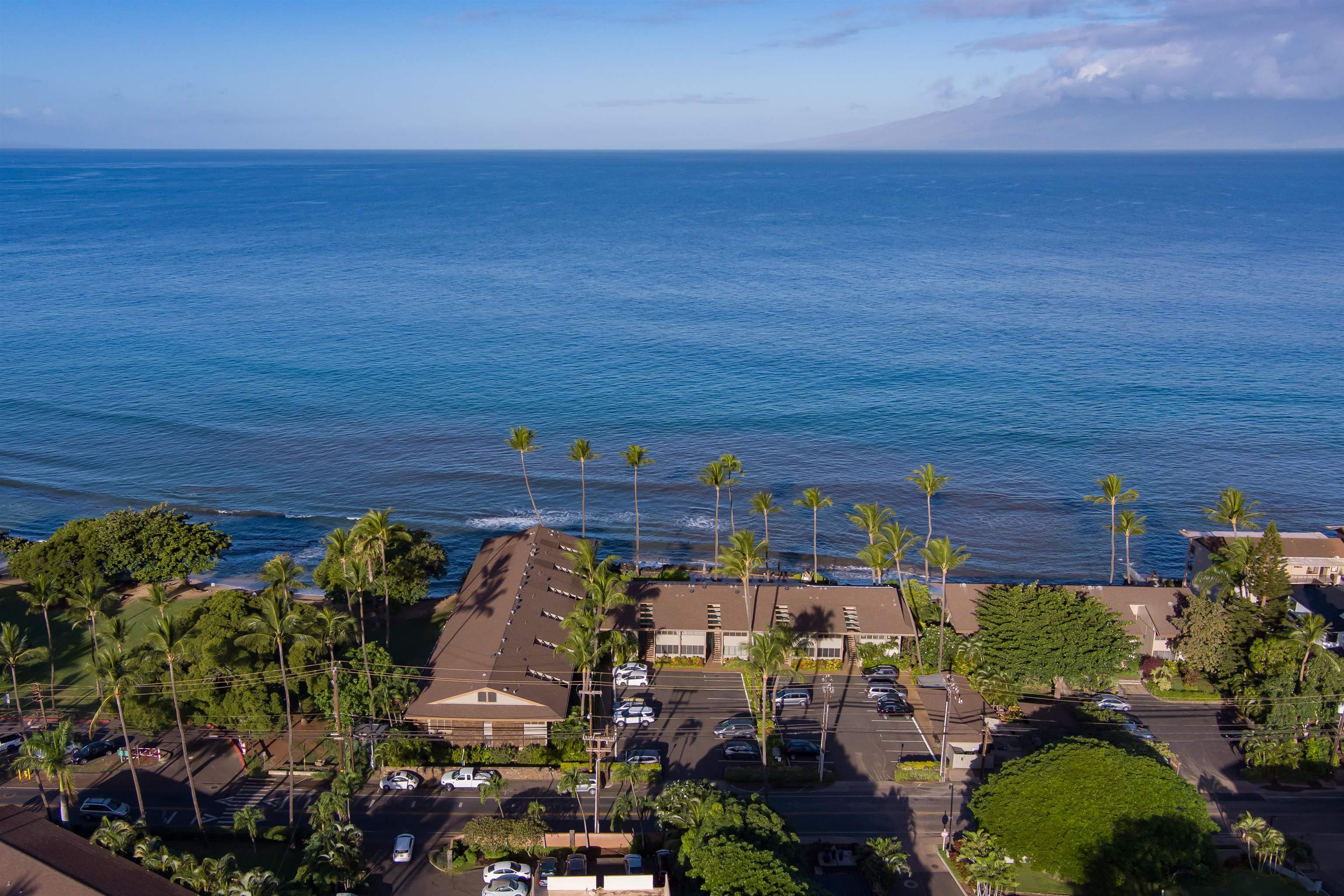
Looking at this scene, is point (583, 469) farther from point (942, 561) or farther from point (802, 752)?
point (802, 752)

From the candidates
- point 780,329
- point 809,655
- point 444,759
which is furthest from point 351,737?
point 780,329

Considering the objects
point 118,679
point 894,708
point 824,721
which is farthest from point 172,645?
point 894,708

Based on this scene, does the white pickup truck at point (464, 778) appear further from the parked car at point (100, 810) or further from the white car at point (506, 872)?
the parked car at point (100, 810)

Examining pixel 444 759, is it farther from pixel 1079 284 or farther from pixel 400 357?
pixel 1079 284

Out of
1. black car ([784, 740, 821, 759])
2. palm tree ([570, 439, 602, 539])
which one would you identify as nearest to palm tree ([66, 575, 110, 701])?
palm tree ([570, 439, 602, 539])

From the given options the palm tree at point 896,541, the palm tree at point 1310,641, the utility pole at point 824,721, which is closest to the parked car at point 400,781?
the utility pole at point 824,721

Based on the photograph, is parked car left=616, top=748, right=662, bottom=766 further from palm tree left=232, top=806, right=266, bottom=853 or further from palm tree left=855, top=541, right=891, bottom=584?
palm tree left=855, top=541, right=891, bottom=584
